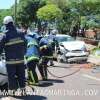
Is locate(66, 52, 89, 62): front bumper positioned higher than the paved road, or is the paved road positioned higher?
the paved road

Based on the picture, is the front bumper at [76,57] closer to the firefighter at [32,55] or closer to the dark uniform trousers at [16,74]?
the firefighter at [32,55]

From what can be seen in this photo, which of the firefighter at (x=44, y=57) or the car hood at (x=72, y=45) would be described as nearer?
the firefighter at (x=44, y=57)

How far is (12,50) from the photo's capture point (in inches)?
455

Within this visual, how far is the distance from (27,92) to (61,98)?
3.75 feet

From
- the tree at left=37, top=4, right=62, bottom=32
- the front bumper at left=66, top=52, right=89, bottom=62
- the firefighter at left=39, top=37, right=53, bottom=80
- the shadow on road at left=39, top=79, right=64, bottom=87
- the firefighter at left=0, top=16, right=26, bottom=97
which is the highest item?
the firefighter at left=0, top=16, right=26, bottom=97

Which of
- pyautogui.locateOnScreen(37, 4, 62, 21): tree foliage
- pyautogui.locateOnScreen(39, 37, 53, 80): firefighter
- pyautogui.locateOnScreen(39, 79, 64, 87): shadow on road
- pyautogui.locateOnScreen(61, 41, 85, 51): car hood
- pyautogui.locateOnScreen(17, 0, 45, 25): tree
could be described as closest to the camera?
pyautogui.locateOnScreen(39, 79, 64, 87): shadow on road

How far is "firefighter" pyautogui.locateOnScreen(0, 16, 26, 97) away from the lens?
11555 millimetres

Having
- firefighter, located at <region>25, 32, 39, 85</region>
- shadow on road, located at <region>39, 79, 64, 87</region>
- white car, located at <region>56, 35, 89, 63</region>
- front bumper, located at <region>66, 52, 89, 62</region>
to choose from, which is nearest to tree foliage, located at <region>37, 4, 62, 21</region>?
white car, located at <region>56, 35, 89, 63</region>

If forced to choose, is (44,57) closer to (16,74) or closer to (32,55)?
(32,55)

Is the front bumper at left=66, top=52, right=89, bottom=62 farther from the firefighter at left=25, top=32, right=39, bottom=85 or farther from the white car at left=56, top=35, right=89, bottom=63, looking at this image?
the firefighter at left=25, top=32, right=39, bottom=85

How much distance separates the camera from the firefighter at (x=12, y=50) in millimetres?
11555

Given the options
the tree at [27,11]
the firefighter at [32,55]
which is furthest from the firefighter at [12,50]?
the tree at [27,11]

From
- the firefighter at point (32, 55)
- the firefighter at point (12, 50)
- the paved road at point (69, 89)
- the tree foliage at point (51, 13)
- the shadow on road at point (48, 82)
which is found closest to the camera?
the firefighter at point (12, 50)

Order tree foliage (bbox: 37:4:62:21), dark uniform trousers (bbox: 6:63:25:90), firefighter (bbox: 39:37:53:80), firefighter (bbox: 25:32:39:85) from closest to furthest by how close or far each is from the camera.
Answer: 1. dark uniform trousers (bbox: 6:63:25:90)
2. firefighter (bbox: 25:32:39:85)
3. firefighter (bbox: 39:37:53:80)
4. tree foliage (bbox: 37:4:62:21)
